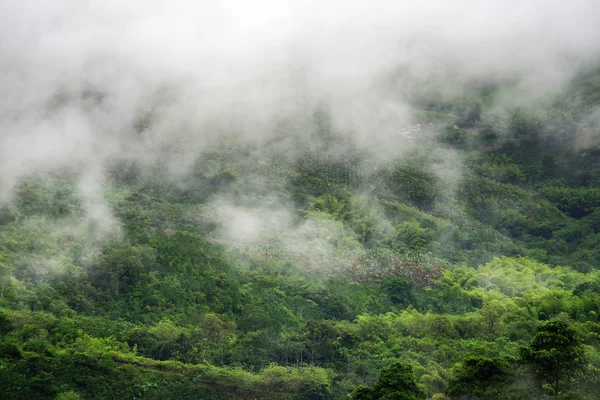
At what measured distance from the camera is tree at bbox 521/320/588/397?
1046 inches

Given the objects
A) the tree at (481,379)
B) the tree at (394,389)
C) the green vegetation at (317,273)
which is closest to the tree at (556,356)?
the green vegetation at (317,273)

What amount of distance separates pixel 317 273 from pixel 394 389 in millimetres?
29365

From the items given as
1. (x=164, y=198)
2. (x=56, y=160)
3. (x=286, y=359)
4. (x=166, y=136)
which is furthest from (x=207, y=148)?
(x=286, y=359)

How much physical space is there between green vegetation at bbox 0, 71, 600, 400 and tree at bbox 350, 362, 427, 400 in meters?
0.07

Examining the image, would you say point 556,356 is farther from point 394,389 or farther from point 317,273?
point 317,273

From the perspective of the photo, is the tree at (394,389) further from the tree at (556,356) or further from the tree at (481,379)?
the tree at (556,356)

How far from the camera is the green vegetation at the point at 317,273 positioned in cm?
3534

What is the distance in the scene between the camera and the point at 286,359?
40562mm

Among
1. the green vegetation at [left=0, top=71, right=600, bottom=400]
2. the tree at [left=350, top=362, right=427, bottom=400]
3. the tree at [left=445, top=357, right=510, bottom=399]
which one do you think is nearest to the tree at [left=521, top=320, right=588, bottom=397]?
the green vegetation at [left=0, top=71, right=600, bottom=400]

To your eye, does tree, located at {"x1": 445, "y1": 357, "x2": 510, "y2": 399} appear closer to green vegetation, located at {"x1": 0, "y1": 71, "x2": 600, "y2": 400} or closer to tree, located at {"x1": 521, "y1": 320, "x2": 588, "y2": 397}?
green vegetation, located at {"x1": 0, "y1": 71, "x2": 600, "y2": 400}

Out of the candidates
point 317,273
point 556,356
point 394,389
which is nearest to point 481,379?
point 556,356

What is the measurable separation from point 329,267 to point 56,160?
105 ft

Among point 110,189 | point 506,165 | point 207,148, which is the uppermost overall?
point 506,165

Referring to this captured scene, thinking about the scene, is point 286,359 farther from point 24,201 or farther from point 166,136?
point 166,136
